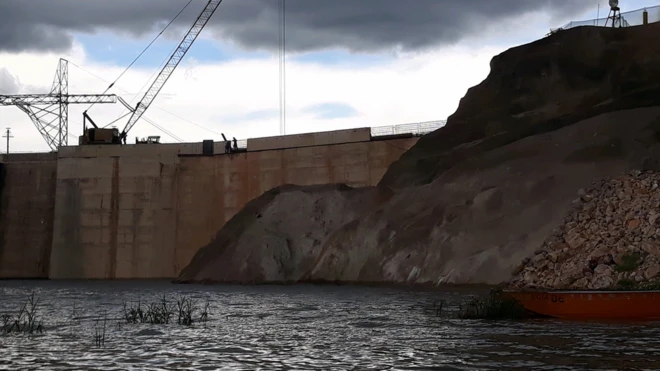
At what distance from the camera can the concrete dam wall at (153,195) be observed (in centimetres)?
9462

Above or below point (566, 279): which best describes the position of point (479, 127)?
above

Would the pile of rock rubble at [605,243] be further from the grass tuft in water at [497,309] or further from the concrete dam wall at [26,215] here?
the concrete dam wall at [26,215]

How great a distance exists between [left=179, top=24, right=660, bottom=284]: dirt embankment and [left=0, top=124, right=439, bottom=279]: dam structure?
4.19m

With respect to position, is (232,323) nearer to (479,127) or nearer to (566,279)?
(566,279)

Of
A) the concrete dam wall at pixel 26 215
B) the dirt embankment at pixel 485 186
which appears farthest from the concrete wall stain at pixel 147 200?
the dirt embankment at pixel 485 186

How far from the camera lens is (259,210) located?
293 feet

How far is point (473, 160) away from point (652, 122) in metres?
14.7

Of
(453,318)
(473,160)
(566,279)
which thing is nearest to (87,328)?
(453,318)

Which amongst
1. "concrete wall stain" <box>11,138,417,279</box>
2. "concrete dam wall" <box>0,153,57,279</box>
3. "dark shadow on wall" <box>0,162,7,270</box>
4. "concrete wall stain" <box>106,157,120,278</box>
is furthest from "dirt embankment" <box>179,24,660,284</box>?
"dark shadow on wall" <box>0,162,7,270</box>

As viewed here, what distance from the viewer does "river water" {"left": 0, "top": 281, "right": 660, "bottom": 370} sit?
22297mm

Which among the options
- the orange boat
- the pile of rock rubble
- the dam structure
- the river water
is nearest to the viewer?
the river water

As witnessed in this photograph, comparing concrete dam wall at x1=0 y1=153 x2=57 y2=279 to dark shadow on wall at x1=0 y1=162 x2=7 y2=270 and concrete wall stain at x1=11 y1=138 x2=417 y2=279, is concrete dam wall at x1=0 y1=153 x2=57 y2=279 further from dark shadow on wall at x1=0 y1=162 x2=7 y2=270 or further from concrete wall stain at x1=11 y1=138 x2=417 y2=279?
concrete wall stain at x1=11 y1=138 x2=417 y2=279

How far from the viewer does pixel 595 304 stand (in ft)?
103

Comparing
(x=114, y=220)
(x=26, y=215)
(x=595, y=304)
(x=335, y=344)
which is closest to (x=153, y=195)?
(x=114, y=220)
